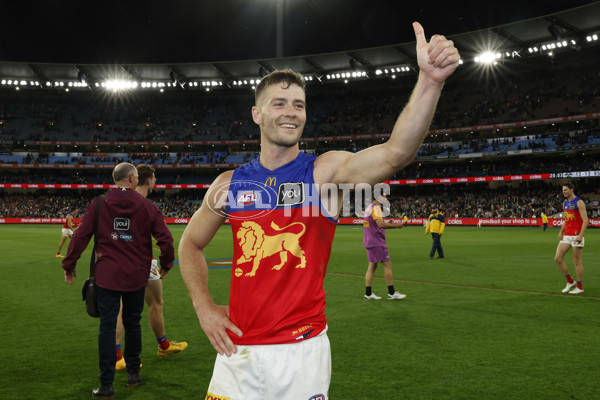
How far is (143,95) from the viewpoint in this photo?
69.7 m

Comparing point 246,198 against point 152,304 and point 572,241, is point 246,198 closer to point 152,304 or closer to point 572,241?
point 152,304

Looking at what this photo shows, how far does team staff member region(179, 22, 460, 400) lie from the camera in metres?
2.15

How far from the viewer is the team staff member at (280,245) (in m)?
2.15

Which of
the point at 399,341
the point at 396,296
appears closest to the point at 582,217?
the point at 396,296

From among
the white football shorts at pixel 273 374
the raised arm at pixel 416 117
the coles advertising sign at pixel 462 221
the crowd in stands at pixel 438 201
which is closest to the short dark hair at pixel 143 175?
the white football shorts at pixel 273 374

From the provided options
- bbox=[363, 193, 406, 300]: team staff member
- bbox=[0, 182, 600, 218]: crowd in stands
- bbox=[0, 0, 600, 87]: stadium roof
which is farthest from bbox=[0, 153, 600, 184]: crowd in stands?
bbox=[363, 193, 406, 300]: team staff member

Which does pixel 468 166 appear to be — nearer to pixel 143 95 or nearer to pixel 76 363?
pixel 143 95

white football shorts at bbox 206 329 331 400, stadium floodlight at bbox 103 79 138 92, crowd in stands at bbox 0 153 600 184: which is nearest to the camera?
white football shorts at bbox 206 329 331 400

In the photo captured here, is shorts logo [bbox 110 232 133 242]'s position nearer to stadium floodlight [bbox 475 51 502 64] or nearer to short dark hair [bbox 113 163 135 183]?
short dark hair [bbox 113 163 135 183]

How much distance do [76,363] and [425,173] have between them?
2093 inches

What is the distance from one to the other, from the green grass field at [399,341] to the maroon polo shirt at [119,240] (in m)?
1.24

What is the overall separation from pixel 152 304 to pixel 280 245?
13.5 feet

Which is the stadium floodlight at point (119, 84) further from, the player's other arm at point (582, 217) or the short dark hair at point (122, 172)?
the short dark hair at point (122, 172)

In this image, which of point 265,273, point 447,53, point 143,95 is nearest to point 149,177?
point 265,273
